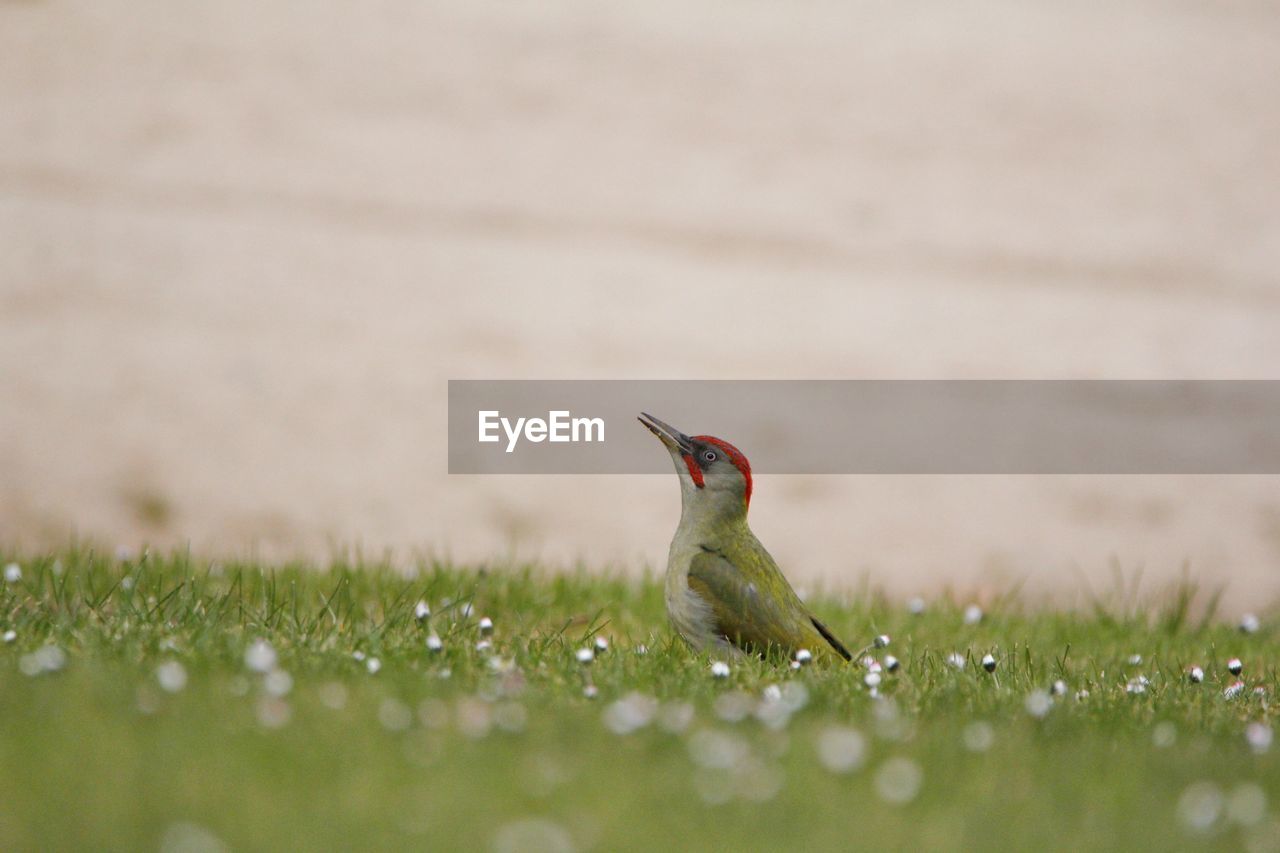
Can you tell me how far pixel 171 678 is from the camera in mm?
3520

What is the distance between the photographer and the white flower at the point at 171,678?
138 inches

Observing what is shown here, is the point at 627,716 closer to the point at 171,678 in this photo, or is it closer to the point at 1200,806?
the point at 171,678

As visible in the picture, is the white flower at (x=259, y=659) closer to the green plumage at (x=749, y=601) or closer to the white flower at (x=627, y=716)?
the white flower at (x=627, y=716)

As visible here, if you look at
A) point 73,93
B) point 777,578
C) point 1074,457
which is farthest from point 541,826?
point 73,93

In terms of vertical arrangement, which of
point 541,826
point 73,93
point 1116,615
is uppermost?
point 73,93

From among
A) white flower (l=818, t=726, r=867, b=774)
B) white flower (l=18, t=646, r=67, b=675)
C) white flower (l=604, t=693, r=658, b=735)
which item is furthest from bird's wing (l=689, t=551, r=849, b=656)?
white flower (l=18, t=646, r=67, b=675)

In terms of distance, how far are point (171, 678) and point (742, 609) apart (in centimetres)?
195

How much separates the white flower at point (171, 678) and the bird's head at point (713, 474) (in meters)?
1.86

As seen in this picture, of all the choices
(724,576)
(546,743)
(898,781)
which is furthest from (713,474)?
(898,781)

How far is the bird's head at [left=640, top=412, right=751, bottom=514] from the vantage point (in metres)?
4.86

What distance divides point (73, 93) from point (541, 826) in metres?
9.39

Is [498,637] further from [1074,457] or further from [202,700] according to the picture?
[1074,457]

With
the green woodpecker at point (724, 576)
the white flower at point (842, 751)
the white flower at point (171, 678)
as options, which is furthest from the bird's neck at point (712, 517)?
the white flower at point (171, 678)

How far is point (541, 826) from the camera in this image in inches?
112
